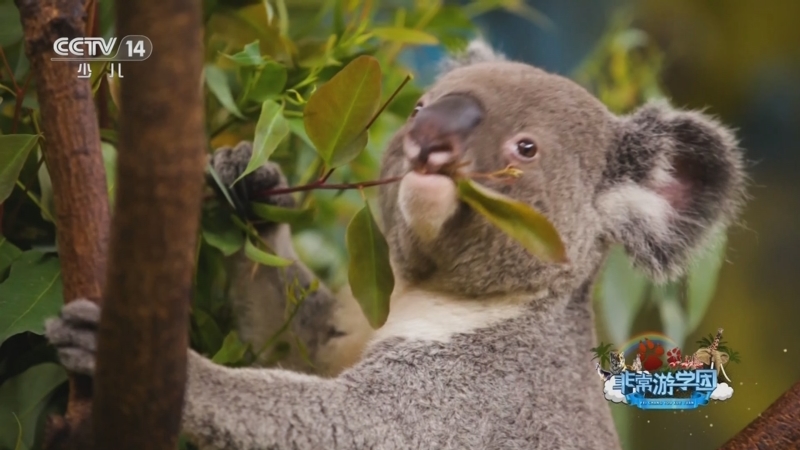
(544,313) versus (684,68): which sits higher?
(684,68)

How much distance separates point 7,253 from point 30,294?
118 mm

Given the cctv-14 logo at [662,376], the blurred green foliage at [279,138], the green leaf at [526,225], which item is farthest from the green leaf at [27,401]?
the cctv-14 logo at [662,376]

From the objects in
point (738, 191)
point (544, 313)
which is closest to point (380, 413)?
point (544, 313)

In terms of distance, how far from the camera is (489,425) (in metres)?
1.53

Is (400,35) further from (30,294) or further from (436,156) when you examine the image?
(30,294)

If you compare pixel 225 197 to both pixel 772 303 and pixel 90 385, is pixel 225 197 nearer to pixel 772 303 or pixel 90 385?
pixel 90 385

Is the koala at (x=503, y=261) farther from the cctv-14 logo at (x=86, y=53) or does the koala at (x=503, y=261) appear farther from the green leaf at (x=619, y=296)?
the cctv-14 logo at (x=86, y=53)

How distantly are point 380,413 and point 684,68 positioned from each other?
45.2 inches

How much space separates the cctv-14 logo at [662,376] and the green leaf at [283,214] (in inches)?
26.8

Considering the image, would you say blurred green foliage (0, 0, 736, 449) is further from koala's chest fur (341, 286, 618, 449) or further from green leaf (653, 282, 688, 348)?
koala's chest fur (341, 286, 618, 449)

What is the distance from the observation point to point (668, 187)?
1.72 m

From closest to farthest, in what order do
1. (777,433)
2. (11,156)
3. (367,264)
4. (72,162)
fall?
(72,162) < (11,156) < (367,264) < (777,433)

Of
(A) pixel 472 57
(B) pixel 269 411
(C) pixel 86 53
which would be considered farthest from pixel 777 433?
(C) pixel 86 53

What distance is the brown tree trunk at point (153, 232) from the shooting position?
74 cm
